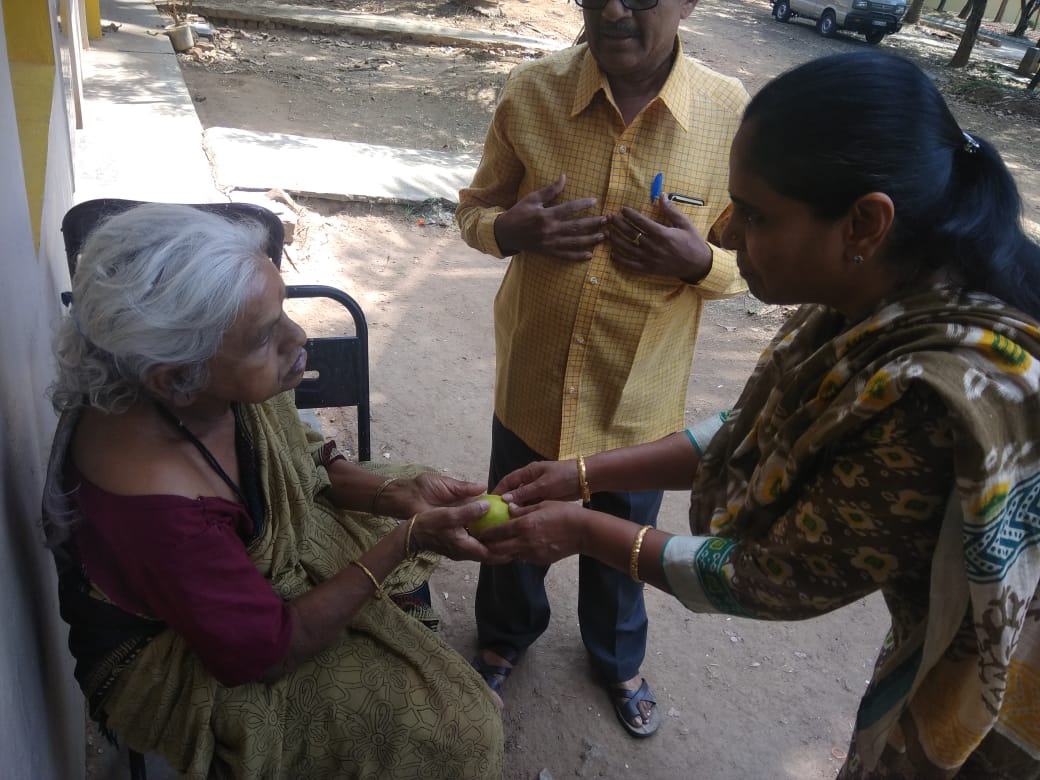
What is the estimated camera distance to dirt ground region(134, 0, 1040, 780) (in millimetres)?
3068

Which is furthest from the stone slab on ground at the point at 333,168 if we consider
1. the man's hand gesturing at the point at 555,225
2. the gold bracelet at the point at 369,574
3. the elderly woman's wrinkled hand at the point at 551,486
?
the gold bracelet at the point at 369,574

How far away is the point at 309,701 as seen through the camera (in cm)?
198

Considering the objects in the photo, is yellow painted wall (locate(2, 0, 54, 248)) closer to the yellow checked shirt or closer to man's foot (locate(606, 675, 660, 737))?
the yellow checked shirt

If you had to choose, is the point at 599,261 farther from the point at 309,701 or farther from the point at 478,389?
the point at 478,389

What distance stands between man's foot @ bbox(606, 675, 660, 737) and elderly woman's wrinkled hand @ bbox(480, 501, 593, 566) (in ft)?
4.36

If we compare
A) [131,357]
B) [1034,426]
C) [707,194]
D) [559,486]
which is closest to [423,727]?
[559,486]

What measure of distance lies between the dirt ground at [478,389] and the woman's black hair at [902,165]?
86.6 inches

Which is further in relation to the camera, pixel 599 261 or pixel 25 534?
pixel 599 261

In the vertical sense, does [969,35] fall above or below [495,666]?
above

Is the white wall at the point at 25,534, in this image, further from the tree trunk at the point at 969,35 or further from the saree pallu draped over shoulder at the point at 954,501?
the tree trunk at the point at 969,35

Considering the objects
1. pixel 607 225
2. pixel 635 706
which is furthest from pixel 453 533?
pixel 635 706

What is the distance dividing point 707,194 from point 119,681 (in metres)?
1.95

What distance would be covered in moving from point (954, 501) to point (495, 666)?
2.18 m

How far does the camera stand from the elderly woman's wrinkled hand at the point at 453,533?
2113 millimetres
